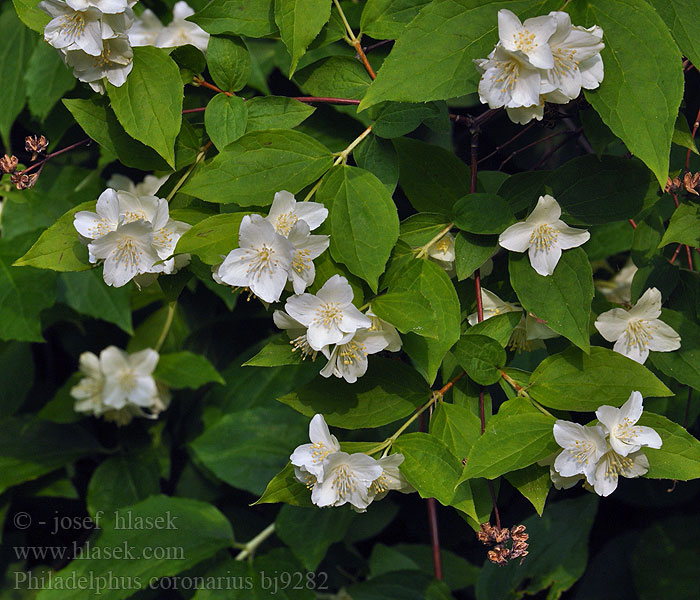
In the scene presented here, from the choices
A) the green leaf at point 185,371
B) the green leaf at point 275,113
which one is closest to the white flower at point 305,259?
the green leaf at point 275,113

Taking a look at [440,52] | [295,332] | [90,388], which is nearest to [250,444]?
[90,388]

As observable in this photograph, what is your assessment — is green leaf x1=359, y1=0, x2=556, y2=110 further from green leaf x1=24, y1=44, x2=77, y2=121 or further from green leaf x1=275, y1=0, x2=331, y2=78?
green leaf x1=24, y1=44, x2=77, y2=121

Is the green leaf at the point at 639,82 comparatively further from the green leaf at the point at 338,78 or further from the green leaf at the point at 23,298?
the green leaf at the point at 23,298

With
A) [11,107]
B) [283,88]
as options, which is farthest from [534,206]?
[11,107]

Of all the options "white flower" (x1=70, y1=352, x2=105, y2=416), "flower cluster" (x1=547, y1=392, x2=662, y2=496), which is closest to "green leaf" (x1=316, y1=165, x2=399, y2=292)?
"flower cluster" (x1=547, y1=392, x2=662, y2=496)

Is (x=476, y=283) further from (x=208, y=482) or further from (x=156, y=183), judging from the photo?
(x=208, y=482)
